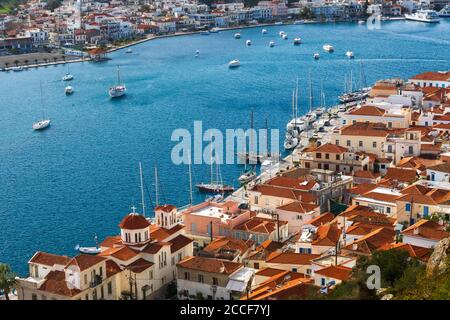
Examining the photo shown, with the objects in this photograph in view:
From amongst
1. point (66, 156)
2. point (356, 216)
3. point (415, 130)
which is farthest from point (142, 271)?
point (66, 156)

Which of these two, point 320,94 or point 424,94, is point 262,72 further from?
point 424,94

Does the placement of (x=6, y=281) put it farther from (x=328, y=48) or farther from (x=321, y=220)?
(x=328, y=48)

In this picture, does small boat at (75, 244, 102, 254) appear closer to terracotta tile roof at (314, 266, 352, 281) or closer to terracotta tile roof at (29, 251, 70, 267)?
terracotta tile roof at (29, 251, 70, 267)

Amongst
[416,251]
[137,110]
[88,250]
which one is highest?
[416,251]

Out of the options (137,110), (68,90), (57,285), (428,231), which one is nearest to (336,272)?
(428,231)

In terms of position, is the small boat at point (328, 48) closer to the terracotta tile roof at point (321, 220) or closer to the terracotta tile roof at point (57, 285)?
the terracotta tile roof at point (321, 220)

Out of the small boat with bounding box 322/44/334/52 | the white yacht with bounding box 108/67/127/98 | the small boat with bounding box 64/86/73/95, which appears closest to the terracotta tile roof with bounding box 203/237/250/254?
the white yacht with bounding box 108/67/127/98
